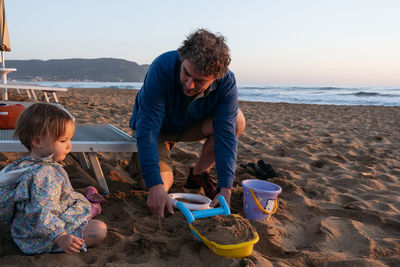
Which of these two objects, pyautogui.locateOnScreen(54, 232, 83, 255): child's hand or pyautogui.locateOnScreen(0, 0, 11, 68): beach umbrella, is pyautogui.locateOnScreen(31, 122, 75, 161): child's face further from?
pyautogui.locateOnScreen(0, 0, 11, 68): beach umbrella

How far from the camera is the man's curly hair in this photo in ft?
6.07

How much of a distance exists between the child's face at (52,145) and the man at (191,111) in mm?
556

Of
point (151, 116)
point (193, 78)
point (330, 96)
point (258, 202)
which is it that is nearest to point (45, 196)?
point (151, 116)

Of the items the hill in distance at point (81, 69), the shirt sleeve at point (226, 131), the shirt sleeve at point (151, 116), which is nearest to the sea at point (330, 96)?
the shirt sleeve at point (226, 131)

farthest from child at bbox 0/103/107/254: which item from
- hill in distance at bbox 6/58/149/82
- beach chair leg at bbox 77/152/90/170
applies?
hill in distance at bbox 6/58/149/82

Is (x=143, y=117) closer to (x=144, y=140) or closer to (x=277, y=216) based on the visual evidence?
(x=144, y=140)

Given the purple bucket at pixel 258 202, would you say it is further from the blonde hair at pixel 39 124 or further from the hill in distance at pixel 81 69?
the hill in distance at pixel 81 69

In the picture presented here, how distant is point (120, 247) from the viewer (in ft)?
5.52

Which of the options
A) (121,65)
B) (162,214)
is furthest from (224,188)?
(121,65)

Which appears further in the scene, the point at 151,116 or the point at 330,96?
the point at 330,96

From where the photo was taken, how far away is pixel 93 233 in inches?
65.5

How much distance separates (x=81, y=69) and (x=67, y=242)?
276 feet

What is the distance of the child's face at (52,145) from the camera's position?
5.36ft

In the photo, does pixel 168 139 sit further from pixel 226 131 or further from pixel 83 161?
pixel 83 161
